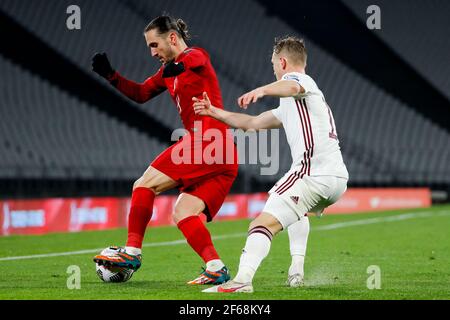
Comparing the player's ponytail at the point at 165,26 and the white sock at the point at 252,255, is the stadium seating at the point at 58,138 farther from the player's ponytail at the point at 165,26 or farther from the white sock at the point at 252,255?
the white sock at the point at 252,255

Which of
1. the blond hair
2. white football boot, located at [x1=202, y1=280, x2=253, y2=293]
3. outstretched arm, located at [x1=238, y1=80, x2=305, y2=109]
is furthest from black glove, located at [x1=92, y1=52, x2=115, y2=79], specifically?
white football boot, located at [x1=202, y1=280, x2=253, y2=293]

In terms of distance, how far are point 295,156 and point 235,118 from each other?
537 mm

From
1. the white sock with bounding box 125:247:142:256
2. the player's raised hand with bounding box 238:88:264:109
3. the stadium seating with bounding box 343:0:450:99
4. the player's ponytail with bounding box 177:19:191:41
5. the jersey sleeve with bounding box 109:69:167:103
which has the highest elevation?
the stadium seating with bounding box 343:0:450:99

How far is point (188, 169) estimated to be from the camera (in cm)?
692

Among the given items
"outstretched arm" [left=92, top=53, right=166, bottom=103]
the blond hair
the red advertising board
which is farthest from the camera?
the red advertising board

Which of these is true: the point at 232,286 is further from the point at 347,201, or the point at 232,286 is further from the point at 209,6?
the point at 209,6

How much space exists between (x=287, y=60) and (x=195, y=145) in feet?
3.58

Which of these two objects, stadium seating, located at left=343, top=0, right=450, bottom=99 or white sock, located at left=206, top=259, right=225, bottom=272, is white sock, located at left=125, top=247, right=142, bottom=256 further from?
stadium seating, located at left=343, top=0, right=450, bottom=99

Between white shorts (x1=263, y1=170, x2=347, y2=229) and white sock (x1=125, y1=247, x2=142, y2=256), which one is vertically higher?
white shorts (x1=263, y1=170, x2=347, y2=229)

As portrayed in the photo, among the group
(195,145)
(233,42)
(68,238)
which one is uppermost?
(233,42)

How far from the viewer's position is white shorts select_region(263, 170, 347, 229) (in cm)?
608

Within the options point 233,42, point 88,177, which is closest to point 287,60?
point 88,177

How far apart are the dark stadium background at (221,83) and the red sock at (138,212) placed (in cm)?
1174

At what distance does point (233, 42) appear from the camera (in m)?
27.4
